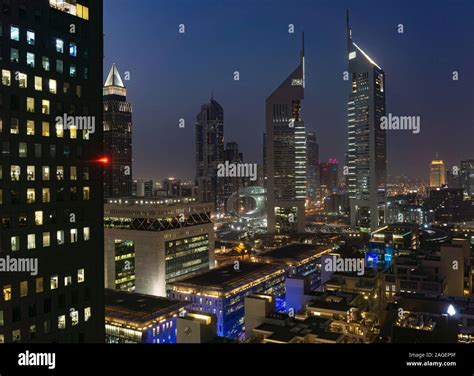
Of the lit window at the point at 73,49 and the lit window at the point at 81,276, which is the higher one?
the lit window at the point at 73,49

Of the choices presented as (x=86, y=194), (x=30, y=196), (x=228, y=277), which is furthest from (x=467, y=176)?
(x=30, y=196)

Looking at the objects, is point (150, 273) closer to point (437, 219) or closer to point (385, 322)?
point (385, 322)

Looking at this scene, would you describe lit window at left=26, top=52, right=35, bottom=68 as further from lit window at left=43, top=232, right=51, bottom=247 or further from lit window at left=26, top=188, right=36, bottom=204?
lit window at left=43, top=232, right=51, bottom=247

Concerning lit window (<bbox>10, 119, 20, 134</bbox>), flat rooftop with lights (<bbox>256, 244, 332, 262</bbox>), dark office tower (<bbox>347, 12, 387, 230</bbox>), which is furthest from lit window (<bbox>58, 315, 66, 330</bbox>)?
dark office tower (<bbox>347, 12, 387, 230</bbox>)

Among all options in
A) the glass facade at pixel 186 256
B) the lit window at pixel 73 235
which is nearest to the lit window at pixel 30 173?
the lit window at pixel 73 235

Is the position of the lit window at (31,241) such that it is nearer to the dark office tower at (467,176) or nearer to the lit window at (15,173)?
the lit window at (15,173)

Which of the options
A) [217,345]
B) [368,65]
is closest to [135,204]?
[217,345]
